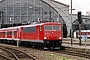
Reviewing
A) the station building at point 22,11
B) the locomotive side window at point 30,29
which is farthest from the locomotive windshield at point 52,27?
the station building at point 22,11

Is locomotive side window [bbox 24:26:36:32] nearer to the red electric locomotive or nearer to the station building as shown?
the red electric locomotive

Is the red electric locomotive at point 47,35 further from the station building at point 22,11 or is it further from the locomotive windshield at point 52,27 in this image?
the station building at point 22,11

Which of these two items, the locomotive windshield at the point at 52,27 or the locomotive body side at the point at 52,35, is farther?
the locomotive windshield at the point at 52,27

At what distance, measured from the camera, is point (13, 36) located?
165ft

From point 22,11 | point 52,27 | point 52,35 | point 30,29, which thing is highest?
point 22,11

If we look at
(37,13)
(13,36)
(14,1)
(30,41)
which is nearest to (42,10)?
(37,13)

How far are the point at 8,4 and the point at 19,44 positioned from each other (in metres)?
51.7

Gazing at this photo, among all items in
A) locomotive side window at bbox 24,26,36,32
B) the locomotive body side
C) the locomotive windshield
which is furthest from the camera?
locomotive side window at bbox 24,26,36,32

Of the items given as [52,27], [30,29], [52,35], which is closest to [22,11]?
[30,29]

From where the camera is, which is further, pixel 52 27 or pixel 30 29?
pixel 30 29

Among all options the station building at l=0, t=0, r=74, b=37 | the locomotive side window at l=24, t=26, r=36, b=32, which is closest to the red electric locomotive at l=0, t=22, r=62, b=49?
the locomotive side window at l=24, t=26, r=36, b=32

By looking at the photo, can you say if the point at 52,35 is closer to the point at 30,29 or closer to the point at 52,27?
the point at 52,27

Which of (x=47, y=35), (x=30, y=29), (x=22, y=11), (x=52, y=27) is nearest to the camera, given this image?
(x=47, y=35)

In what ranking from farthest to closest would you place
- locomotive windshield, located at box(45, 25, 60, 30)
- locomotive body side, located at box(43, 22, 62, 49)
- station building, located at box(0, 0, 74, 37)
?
station building, located at box(0, 0, 74, 37), locomotive windshield, located at box(45, 25, 60, 30), locomotive body side, located at box(43, 22, 62, 49)
